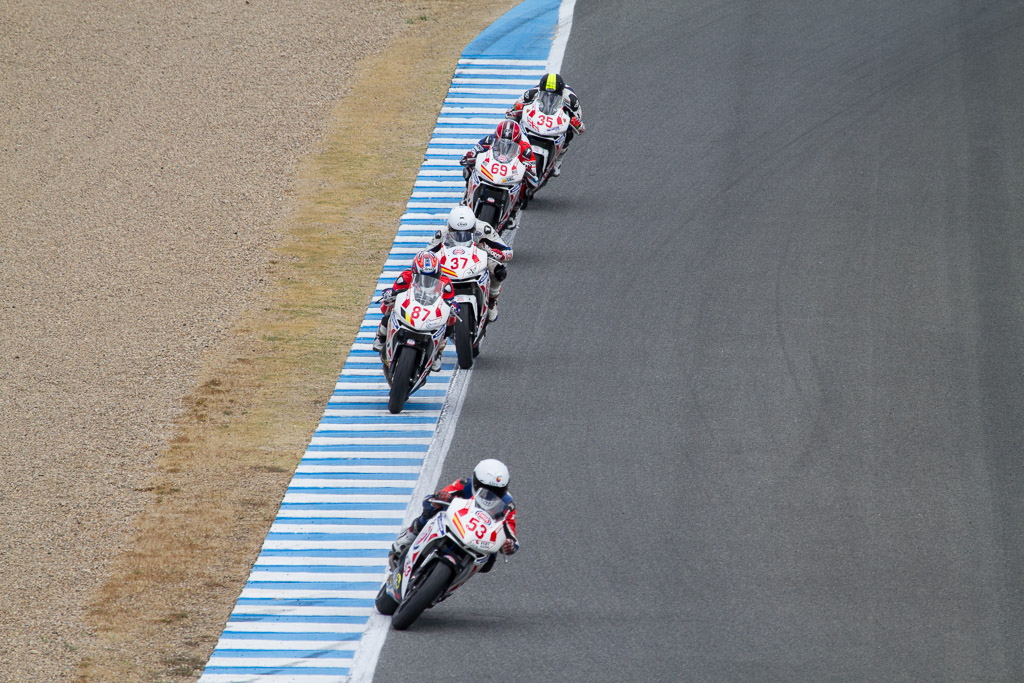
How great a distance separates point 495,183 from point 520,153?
30.0 inches

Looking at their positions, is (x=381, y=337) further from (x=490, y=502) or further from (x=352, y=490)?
(x=490, y=502)

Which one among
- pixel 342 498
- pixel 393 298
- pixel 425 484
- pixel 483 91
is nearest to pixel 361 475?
pixel 342 498

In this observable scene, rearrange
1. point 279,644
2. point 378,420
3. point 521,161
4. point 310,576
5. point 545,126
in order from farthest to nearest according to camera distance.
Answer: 1. point 545,126
2. point 521,161
3. point 378,420
4. point 310,576
5. point 279,644

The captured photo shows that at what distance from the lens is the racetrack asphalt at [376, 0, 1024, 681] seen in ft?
39.5

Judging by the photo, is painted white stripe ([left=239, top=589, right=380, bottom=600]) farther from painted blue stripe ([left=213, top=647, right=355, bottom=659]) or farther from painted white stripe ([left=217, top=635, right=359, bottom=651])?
painted blue stripe ([left=213, top=647, right=355, bottom=659])

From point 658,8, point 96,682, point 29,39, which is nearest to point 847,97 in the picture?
point 658,8

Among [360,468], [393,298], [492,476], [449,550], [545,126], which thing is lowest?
[360,468]

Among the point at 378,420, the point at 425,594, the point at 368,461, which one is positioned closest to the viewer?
the point at 425,594

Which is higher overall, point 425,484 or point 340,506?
point 340,506

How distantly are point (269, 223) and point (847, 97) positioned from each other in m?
11.5

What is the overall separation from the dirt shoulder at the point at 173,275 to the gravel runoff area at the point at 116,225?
4 centimetres

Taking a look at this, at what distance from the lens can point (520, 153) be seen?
63.3 feet

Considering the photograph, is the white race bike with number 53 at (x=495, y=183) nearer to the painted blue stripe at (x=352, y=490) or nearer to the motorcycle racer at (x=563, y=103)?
the motorcycle racer at (x=563, y=103)

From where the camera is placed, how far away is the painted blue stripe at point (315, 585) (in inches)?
495
